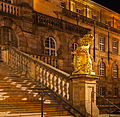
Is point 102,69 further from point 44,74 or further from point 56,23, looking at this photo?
point 44,74

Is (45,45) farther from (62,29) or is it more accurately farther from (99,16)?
(99,16)

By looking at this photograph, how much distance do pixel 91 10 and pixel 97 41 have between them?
15.3ft

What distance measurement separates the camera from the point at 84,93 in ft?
25.8

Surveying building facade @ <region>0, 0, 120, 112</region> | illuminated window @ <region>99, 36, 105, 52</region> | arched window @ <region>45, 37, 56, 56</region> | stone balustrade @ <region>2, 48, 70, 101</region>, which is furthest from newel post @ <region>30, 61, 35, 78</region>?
illuminated window @ <region>99, 36, 105, 52</region>

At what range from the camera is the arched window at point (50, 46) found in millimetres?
19391

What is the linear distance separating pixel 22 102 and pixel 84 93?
92.0 inches

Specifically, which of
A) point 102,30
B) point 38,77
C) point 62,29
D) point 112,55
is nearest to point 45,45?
point 62,29

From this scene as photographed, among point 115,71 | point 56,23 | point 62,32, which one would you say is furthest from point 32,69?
point 115,71

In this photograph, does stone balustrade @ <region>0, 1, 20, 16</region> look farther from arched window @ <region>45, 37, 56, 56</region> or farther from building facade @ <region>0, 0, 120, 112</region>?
arched window @ <region>45, 37, 56, 56</region>

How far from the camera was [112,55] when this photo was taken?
1142 inches

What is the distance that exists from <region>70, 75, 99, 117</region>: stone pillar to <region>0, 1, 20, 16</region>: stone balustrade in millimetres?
9921

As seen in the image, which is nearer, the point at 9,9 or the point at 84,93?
the point at 84,93

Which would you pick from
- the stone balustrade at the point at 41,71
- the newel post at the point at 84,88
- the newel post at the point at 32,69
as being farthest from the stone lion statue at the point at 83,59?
the newel post at the point at 32,69

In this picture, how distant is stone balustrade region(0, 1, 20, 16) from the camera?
Result: 15.6 m
